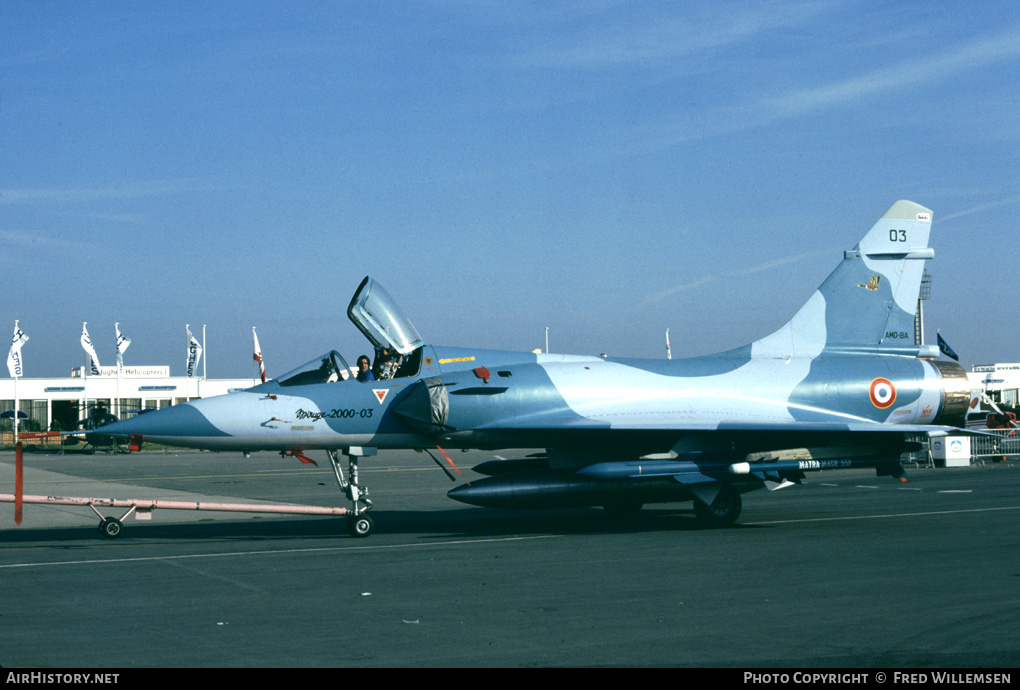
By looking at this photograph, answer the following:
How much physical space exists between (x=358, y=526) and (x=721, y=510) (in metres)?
5.26

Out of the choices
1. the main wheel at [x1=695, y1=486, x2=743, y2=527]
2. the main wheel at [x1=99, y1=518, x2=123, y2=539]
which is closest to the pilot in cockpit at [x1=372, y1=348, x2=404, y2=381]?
the main wheel at [x1=99, y1=518, x2=123, y2=539]

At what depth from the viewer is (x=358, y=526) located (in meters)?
13.1

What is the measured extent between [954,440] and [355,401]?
856 inches

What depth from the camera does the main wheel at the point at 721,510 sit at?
14.0 metres

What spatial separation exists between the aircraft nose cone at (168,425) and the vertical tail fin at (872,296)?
9174 millimetres

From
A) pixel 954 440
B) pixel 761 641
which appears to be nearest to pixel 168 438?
pixel 761 641

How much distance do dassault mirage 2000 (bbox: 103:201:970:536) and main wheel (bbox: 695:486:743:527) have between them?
0.02 meters

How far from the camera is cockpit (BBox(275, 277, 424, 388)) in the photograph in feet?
44.5

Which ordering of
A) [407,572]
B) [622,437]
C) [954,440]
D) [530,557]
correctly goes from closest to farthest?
1. [407,572]
2. [530,557]
3. [622,437]
4. [954,440]

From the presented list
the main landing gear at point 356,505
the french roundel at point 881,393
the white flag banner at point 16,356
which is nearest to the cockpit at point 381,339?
the main landing gear at point 356,505

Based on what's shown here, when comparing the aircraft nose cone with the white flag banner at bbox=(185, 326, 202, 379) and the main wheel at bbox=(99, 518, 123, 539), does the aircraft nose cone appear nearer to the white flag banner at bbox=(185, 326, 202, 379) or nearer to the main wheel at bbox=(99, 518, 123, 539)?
the main wheel at bbox=(99, 518, 123, 539)

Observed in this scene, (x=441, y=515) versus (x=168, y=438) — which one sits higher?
(x=168, y=438)
